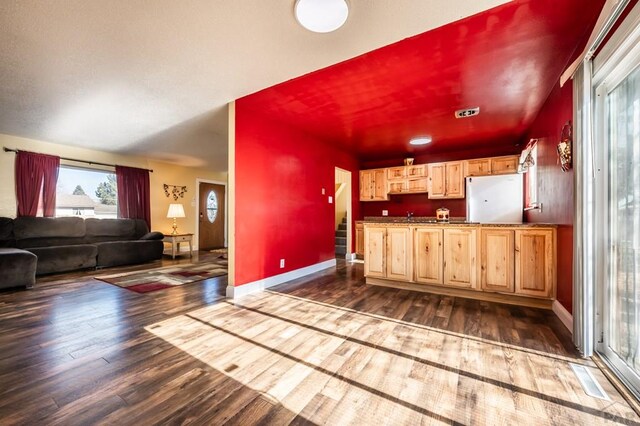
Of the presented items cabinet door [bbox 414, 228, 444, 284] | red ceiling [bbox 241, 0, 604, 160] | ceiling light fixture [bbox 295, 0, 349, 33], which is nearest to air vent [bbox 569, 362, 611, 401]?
cabinet door [bbox 414, 228, 444, 284]

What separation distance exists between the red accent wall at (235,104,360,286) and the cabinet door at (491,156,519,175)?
303 centimetres

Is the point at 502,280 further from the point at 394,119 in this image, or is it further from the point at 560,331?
the point at 394,119

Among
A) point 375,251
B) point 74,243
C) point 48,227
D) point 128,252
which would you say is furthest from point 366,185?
point 48,227

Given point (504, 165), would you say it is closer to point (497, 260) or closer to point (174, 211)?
point (497, 260)

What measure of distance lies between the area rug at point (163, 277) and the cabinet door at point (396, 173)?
3.96 m

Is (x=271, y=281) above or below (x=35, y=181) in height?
below

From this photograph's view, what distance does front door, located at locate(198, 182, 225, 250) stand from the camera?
7750 mm

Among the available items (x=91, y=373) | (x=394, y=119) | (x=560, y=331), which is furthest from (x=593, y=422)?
(x=394, y=119)

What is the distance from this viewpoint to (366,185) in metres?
6.30

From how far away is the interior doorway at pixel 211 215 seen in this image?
25.3ft

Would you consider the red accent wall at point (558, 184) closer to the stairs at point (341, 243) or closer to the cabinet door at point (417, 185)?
the cabinet door at point (417, 185)

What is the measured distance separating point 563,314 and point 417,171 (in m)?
3.76

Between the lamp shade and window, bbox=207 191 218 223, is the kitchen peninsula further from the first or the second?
window, bbox=207 191 218 223

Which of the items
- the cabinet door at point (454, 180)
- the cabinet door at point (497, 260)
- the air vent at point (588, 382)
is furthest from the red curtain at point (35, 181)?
the cabinet door at point (454, 180)
